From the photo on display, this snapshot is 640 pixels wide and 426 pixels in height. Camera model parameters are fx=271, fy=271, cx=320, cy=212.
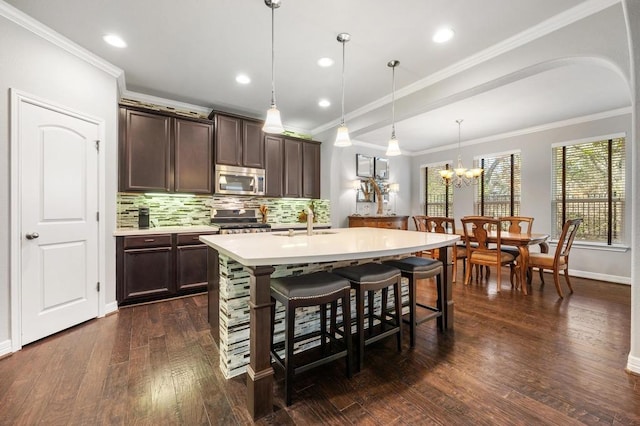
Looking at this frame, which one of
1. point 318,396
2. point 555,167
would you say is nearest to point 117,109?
point 318,396

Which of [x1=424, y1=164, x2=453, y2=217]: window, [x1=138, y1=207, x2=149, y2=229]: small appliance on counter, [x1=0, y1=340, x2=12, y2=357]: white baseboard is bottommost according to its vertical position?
[x1=0, y1=340, x2=12, y2=357]: white baseboard

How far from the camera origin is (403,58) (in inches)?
115

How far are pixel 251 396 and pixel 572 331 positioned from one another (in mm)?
2943

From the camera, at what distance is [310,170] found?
17.3ft

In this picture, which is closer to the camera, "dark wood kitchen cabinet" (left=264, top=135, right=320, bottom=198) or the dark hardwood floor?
the dark hardwood floor

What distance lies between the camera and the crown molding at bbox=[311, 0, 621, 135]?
2121 mm

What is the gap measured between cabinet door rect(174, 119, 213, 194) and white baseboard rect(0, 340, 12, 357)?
221cm

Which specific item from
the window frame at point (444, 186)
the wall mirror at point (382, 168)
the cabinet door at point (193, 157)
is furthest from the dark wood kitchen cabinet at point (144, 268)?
the window frame at point (444, 186)

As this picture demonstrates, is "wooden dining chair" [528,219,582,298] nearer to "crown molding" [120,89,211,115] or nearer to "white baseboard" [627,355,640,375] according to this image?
"white baseboard" [627,355,640,375]

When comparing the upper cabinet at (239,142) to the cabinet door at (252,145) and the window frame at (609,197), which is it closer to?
the cabinet door at (252,145)

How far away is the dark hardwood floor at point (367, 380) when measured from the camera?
4.96ft

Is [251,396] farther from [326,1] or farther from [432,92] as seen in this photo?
[432,92]

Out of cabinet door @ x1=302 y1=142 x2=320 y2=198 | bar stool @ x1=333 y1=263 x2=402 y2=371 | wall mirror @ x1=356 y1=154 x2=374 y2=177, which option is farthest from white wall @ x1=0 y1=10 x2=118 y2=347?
wall mirror @ x1=356 y1=154 x2=374 y2=177

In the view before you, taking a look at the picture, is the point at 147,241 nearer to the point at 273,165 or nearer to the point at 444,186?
the point at 273,165
